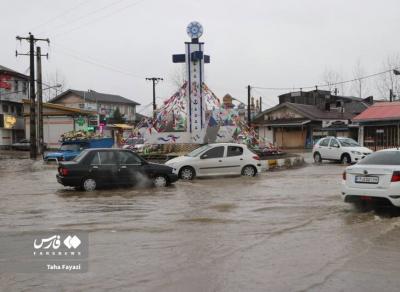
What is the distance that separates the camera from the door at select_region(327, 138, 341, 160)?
29297mm

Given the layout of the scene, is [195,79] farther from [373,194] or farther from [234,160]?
[373,194]

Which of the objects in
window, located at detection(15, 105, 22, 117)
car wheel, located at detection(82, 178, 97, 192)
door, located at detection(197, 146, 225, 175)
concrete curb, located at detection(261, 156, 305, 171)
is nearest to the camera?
car wheel, located at detection(82, 178, 97, 192)

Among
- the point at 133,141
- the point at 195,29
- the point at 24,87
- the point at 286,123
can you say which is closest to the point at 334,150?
the point at 195,29

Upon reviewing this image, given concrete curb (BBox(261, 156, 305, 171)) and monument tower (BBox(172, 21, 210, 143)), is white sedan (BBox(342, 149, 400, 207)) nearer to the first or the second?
concrete curb (BBox(261, 156, 305, 171))

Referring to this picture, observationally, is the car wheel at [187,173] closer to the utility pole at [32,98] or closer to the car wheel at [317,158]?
the car wheel at [317,158]

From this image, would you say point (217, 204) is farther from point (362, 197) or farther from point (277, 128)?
point (277, 128)

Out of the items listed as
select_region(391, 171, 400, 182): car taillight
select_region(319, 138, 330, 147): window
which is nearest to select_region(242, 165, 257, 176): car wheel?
select_region(391, 171, 400, 182): car taillight

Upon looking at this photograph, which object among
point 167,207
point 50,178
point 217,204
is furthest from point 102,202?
point 50,178

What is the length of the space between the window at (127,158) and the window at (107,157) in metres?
0.22

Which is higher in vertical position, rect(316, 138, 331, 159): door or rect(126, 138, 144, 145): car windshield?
rect(126, 138, 144, 145): car windshield

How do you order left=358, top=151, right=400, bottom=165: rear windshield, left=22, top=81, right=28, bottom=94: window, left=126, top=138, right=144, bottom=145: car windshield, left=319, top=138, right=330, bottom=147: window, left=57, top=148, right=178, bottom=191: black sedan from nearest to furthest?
left=358, top=151, right=400, bottom=165: rear windshield → left=57, top=148, right=178, bottom=191: black sedan → left=319, top=138, right=330, bottom=147: window → left=126, top=138, right=144, bottom=145: car windshield → left=22, top=81, right=28, bottom=94: window

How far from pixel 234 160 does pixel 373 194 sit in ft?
33.0

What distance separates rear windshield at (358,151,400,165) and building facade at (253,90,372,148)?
43188 mm

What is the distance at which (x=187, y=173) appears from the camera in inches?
779
